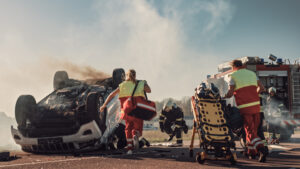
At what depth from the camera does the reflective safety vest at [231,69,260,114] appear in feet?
17.7

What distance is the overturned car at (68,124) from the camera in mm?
6648

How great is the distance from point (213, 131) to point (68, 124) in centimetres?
340

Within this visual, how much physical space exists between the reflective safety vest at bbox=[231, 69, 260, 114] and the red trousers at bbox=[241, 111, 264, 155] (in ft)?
0.33

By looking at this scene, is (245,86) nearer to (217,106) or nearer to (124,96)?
(217,106)

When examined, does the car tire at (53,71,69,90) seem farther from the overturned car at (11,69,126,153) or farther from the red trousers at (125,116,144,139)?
the red trousers at (125,116,144,139)

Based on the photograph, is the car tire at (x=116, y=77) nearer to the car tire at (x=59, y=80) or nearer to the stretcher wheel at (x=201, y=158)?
the car tire at (x=59, y=80)

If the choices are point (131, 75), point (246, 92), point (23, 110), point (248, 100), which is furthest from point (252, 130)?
point (23, 110)

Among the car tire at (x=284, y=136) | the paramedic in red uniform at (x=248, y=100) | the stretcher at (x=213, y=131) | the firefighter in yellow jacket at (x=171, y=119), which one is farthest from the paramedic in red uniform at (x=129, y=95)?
the car tire at (x=284, y=136)

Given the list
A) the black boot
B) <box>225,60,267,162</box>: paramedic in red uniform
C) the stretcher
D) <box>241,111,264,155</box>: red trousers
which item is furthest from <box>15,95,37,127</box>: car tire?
the black boot

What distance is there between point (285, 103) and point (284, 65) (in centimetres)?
142

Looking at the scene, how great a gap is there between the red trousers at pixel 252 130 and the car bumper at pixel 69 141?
3.09m

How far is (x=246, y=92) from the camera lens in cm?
544

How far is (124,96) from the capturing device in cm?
650

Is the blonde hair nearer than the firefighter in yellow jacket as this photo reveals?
Yes
